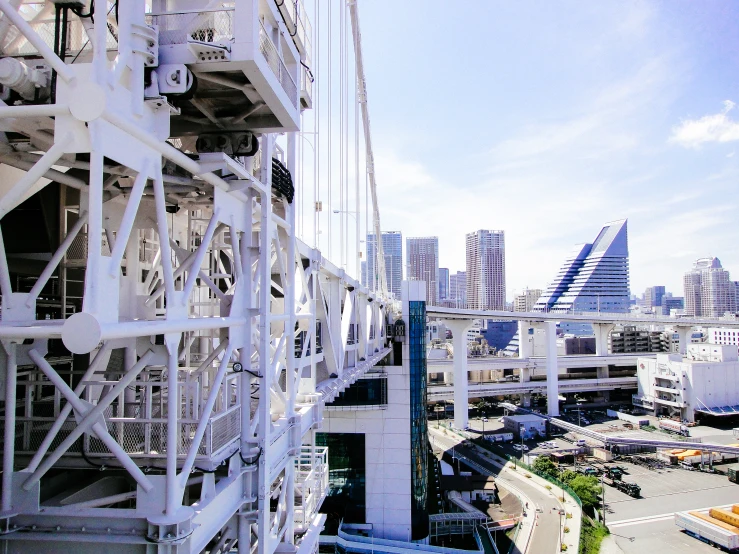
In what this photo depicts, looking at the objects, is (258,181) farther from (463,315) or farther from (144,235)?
(463,315)

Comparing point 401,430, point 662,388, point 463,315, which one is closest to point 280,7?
point 401,430

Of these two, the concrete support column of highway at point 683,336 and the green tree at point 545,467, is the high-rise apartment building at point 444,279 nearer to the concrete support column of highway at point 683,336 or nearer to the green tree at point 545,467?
the concrete support column of highway at point 683,336

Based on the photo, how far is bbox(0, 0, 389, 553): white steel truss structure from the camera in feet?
9.27

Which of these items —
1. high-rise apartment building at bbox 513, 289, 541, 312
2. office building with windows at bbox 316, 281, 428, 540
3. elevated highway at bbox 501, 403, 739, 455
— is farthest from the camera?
high-rise apartment building at bbox 513, 289, 541, 312

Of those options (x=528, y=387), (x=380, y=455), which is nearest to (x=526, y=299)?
(x=528, y=387)

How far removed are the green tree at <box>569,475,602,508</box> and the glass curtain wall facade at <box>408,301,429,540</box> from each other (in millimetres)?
10311

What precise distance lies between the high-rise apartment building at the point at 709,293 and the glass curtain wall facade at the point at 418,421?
14157 centimetres

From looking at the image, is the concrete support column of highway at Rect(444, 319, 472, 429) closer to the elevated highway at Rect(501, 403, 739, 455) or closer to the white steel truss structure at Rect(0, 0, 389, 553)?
the elevated highway at Rect(501, 403, 739, 455)

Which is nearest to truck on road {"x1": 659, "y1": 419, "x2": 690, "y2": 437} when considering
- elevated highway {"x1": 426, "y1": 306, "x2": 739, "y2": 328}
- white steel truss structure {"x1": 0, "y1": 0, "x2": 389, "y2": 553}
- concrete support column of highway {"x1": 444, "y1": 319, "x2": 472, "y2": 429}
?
elevated highway {"x1": 426, "y1": 306, "x2": 739, "y2": 328}

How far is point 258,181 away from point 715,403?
5860cm

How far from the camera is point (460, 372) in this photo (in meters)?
41.6

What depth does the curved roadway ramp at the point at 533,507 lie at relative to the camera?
71.5 feet

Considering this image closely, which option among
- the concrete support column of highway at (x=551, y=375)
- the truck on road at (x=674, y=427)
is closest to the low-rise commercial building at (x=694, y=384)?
the truck on road at (x=674, y=427)

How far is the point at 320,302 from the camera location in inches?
387
